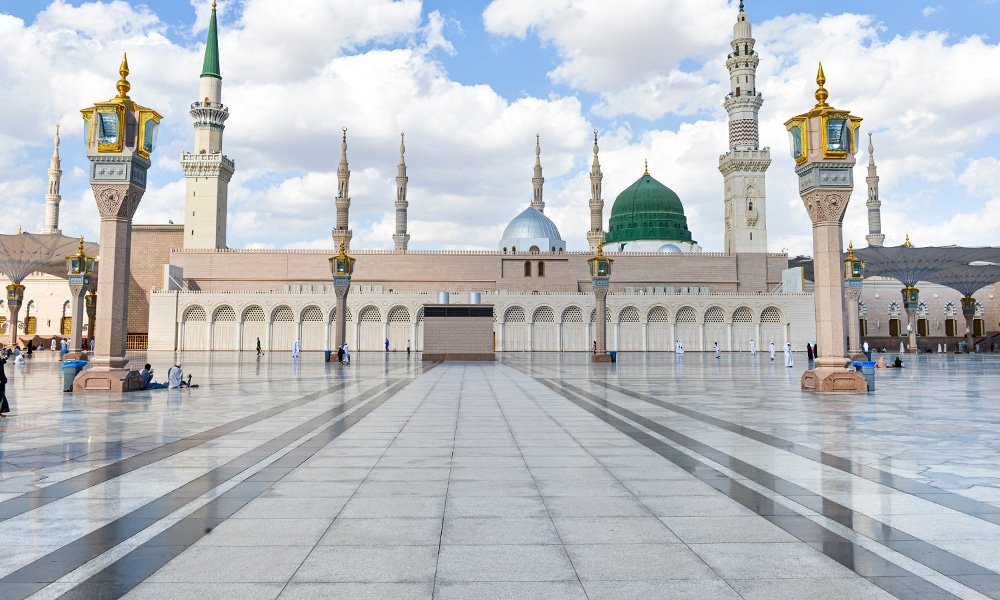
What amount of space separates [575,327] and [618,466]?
46.0m

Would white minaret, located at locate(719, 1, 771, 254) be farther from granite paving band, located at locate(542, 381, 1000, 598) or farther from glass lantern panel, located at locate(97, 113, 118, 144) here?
granite paving band, located at locate(542, 381, 1000, 598)

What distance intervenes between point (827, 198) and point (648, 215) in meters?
54.1

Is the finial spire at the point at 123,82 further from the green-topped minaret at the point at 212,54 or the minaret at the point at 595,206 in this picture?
the minaret at the point at 595,206

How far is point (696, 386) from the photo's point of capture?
15.7 meters

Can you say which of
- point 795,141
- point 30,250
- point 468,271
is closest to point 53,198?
point 30,250

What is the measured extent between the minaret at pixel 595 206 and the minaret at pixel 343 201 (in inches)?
948

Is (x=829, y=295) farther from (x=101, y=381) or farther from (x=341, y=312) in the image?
(x=341, y=312)

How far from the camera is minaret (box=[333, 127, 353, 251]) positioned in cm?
6131

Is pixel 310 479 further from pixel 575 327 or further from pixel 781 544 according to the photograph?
pixel 575 327

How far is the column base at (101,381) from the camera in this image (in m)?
13.3

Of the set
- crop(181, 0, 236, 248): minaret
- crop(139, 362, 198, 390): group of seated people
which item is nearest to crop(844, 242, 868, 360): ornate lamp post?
crop(139, 362, 198, 390): group of seated people

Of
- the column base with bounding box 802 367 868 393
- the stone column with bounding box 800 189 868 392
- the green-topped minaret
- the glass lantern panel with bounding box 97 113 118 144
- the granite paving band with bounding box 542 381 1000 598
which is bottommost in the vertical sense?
the granite paving band with bounding box 542 381 1000 598

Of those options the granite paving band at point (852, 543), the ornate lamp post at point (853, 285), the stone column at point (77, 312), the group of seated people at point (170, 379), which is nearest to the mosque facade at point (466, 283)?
the stone column at point (77, 312)

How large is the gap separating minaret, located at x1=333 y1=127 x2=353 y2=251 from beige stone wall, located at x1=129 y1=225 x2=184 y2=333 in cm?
1394
